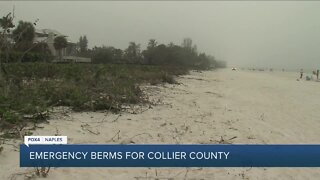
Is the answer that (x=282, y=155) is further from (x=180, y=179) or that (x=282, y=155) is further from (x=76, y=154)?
(x=76, y=154)

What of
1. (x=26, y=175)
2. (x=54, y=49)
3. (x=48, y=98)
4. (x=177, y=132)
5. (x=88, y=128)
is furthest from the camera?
(x=54, y=49)

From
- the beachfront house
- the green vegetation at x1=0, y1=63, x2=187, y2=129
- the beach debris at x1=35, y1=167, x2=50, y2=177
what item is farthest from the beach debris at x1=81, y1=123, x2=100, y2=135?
the beachfront house

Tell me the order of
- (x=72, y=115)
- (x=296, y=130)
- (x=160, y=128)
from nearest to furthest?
1. (x=160, y=128)
2. (x=72, y=115)
3. (x=296, y=130)

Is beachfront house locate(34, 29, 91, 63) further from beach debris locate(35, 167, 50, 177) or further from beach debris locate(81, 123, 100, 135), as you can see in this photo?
beach debris locate(35, 167, 50, 177)

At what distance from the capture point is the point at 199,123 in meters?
8.40

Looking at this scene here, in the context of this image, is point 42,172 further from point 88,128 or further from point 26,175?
point 88,128

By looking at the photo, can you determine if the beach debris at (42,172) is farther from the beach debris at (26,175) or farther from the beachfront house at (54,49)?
the beachfront house at (54,49)

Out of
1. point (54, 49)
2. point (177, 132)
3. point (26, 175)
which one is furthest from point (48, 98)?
point (54, 49)

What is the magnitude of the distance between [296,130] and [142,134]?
4.30 meters

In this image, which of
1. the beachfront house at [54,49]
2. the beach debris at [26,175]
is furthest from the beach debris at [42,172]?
the beachfront house at [54,49]

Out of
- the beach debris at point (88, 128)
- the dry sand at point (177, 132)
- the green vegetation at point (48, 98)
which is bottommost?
the dry sand at point (177, 132)

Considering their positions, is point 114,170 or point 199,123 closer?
point 114,170

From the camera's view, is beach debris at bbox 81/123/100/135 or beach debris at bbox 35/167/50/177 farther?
beach debris at bbox 81/123/100/135

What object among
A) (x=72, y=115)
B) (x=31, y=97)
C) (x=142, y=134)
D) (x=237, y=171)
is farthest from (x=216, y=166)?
(x=31, y=97)
